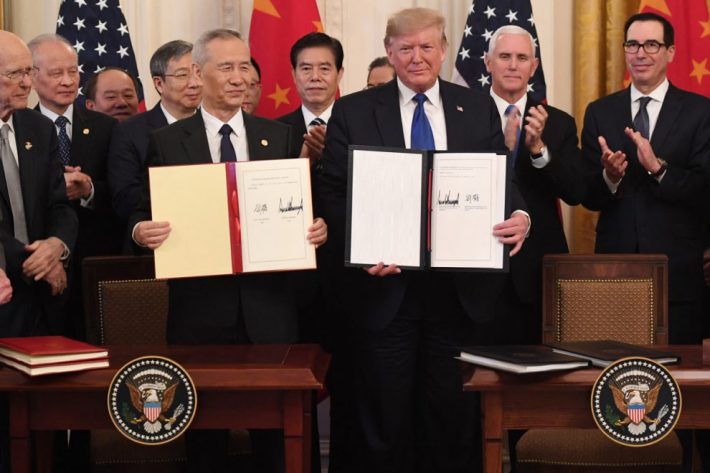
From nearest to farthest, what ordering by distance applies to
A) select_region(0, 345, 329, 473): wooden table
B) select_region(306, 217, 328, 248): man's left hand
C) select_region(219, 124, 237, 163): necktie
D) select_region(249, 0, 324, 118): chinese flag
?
select_region(0, 345, 329, 473): wooden table < select_region(306, 217, 328, 248): man's left hand < select_region(219, 124, 237, 163): necktie < select_region(249, 0, 324, 118): chinese flag

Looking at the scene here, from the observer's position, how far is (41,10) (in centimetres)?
629

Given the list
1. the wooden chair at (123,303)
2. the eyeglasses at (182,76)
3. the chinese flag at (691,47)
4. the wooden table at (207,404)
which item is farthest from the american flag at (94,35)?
the wooden table at (207,404)

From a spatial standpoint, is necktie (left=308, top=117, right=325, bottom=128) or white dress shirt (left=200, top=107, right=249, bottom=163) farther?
necktie (left=308, top=117, right=325, bottom=128)

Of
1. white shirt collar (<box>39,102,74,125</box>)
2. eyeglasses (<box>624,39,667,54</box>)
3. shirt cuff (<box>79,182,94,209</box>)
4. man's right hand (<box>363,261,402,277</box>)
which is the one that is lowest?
man's right hand (<box>363,261,402,277</box>)

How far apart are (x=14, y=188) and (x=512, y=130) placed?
1.99 metres

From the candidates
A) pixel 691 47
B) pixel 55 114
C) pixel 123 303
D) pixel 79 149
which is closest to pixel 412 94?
pixel 123 303

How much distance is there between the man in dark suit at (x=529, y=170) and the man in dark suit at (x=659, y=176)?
172 millimetres

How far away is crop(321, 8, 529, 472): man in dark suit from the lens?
384 cm

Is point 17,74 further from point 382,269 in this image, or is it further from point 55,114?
point 382,269

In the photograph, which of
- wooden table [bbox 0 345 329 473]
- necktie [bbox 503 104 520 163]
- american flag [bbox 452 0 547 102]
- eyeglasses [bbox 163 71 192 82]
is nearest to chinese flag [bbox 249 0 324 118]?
american flag [bbox 452 0 547 102]

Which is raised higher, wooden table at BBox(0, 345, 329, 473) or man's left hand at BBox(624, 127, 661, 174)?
man's left hand at BBox(624, 127, 661, 174)

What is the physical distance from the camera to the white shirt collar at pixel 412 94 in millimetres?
3887

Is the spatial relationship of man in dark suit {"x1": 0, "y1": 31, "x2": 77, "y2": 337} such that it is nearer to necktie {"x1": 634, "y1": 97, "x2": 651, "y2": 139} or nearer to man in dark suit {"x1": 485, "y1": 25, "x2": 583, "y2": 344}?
man in dark suit {"x1": 485, "y1": 25, "x2": 583, "y2": 344}

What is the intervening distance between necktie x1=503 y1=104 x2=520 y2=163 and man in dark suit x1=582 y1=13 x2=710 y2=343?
0.36m
